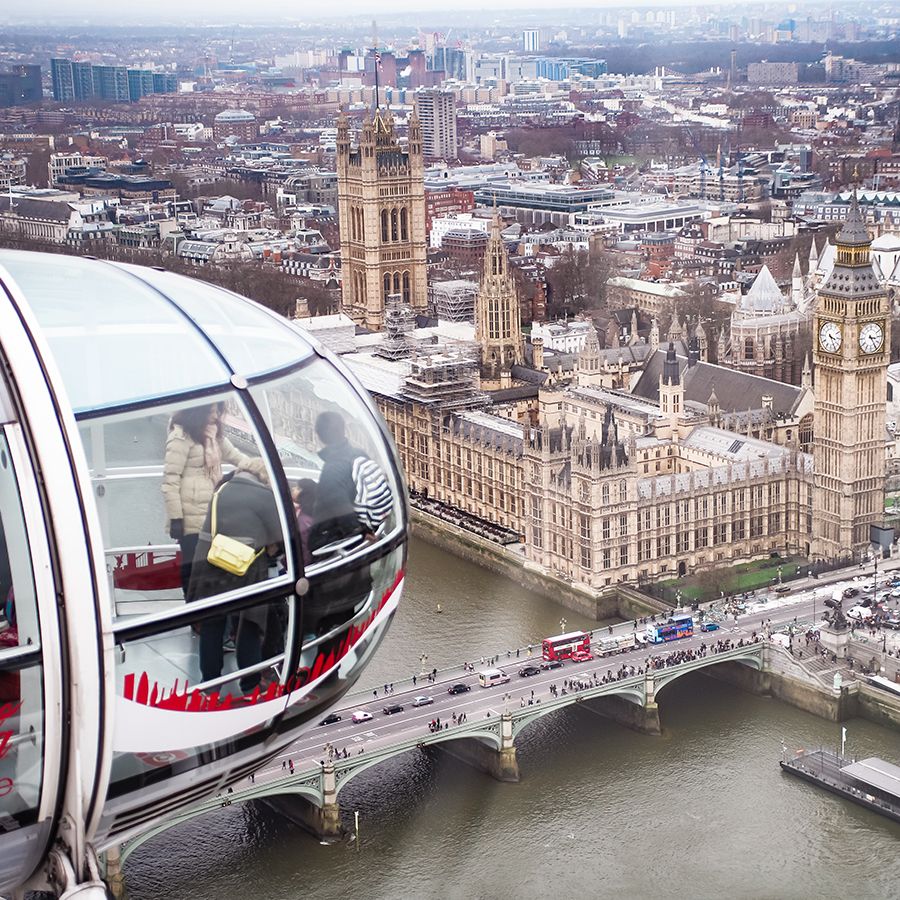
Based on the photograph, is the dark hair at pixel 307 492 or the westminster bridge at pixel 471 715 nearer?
the dark hair at pixel 307 492

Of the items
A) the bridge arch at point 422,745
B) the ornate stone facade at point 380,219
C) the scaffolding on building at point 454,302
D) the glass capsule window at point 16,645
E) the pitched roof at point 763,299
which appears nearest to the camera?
the glass capsule window at point 16,645

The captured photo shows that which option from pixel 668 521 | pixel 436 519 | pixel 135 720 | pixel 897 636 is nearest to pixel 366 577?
pixel 135 720

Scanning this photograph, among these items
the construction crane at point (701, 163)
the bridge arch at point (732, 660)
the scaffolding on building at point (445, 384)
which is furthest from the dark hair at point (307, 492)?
the construction crane at point (701, 163)

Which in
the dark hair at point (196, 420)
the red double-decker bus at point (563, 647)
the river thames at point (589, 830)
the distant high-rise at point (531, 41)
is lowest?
the river thames at point (589, 830)

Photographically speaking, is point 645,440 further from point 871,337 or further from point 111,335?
point 111,335

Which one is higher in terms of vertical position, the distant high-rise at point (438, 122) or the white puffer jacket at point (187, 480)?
the white puffer jacket at point (187, 480)

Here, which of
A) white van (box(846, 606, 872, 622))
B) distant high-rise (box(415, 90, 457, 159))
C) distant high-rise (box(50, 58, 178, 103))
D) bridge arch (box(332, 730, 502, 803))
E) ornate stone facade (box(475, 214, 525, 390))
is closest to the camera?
bridge arch (box(332, 730, 502, 803))

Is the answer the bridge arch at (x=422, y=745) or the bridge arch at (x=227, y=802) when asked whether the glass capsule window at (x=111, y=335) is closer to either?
the bridge arch at (x=227, y=802)

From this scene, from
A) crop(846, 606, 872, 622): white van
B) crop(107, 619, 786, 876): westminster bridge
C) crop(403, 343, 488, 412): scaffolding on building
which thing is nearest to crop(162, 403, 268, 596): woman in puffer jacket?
crop(107, 619, 786, 876): westminster bridge

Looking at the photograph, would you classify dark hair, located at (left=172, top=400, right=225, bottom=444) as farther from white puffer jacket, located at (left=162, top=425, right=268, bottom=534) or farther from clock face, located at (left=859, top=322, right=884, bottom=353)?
clock face, located at (left=859, top=322, right=884, bottom=353)
